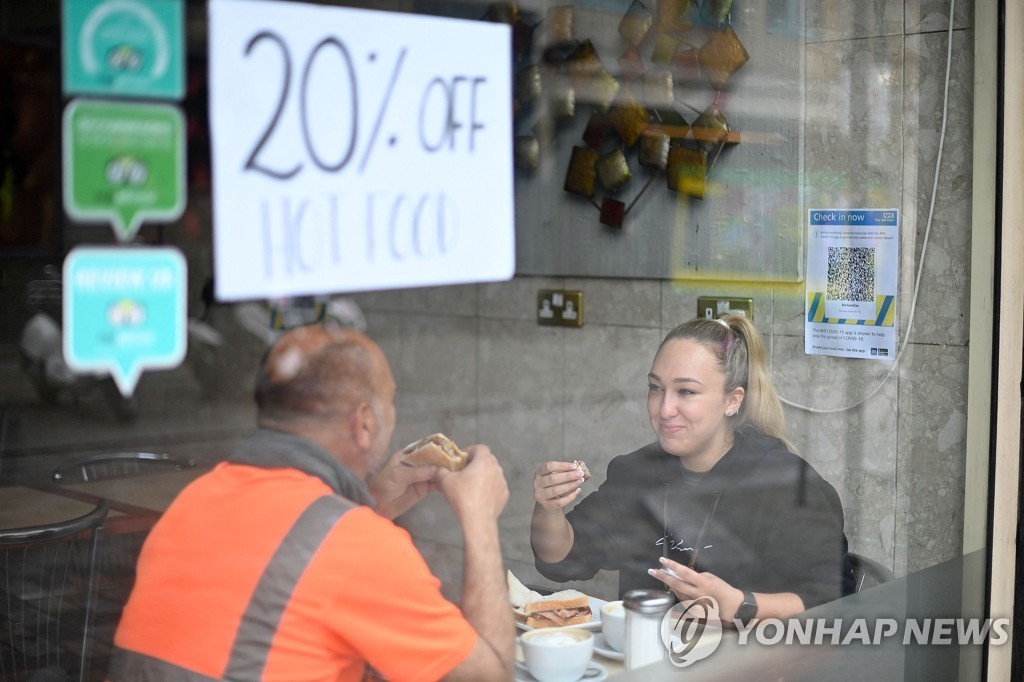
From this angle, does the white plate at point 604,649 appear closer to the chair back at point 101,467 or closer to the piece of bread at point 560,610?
the piece of bread at point 560,610

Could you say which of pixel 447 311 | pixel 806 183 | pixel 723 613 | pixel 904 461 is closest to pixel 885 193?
pixel 806 183

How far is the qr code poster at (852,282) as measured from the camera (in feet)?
7.12

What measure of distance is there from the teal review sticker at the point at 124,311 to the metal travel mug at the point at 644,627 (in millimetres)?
835

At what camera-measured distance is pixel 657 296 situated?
1850 millimetres

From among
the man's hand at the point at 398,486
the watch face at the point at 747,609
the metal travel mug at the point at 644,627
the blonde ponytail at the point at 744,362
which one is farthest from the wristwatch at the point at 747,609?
the man's hand at the point at 398,486

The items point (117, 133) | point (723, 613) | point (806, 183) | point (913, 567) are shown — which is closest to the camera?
point (117, 133)

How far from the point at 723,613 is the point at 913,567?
2.31 feet

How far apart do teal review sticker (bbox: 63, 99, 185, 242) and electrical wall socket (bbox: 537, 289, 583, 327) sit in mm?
572

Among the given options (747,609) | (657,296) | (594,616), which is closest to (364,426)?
(594,616)

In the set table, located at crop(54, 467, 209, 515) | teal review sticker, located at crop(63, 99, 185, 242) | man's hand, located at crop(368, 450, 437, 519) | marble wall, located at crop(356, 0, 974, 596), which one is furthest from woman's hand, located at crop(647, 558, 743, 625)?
teal review sticker, located at crop(63, 99, 185, 242)

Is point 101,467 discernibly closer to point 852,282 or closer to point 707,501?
point 707,501

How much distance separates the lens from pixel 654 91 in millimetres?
1815

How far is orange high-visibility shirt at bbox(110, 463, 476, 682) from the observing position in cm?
113

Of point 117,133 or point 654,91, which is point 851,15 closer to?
point 654,91
